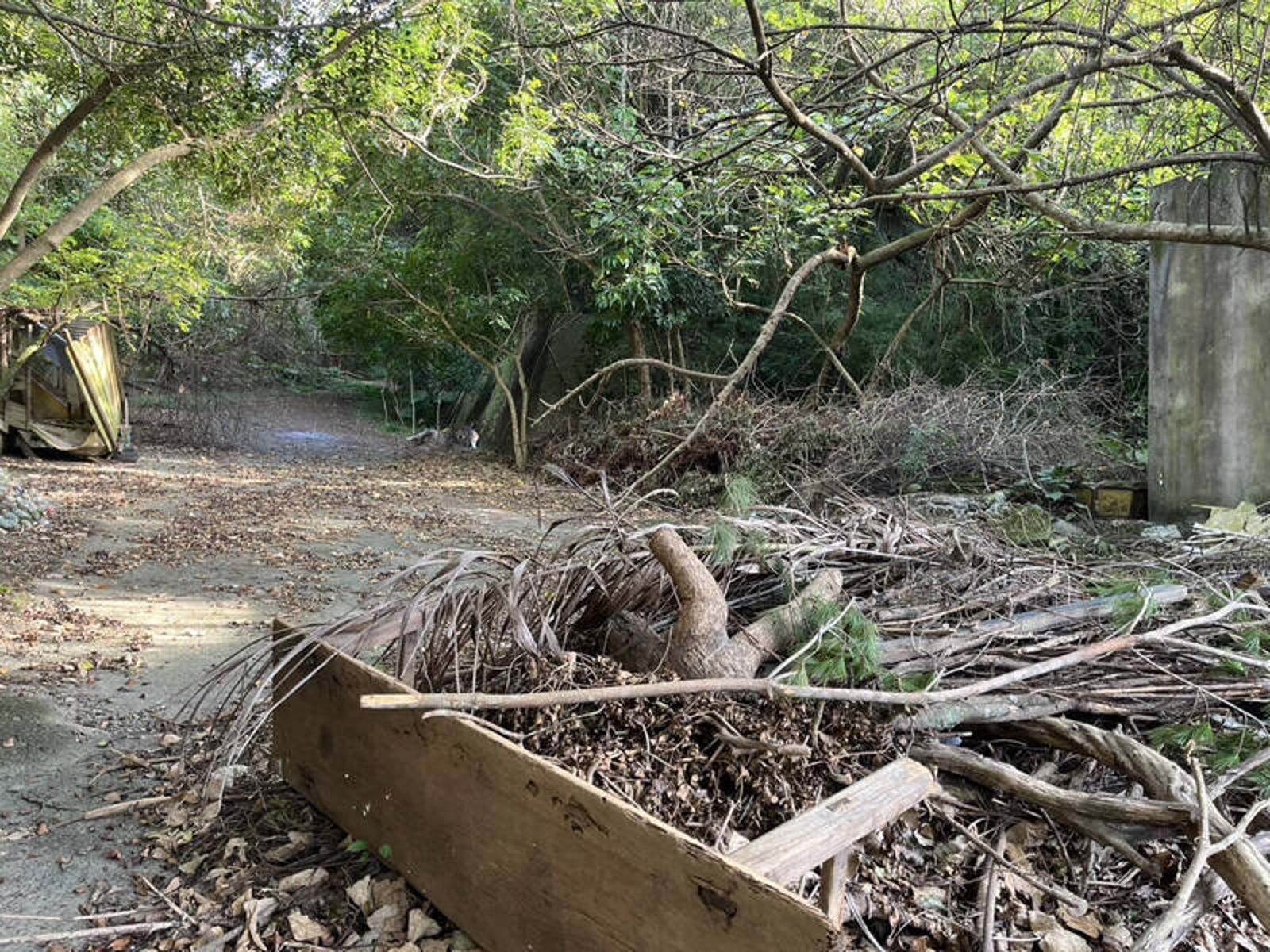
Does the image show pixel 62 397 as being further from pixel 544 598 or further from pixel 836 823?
pixel 836 823

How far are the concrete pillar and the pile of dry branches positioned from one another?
325 centimetres

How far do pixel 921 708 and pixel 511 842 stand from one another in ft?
3.61

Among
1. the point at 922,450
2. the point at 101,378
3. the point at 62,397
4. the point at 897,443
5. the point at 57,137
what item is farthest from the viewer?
the point at 101,378

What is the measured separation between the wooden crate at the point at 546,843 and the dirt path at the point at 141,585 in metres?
0.79

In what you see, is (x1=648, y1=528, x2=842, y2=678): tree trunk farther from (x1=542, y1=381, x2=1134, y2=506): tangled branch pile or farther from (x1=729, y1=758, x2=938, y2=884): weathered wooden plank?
(x1=542, y1=381, x2=1134, y2=506): tangled branch pile

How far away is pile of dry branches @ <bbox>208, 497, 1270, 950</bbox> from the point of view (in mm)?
2014

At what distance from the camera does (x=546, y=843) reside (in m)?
1.88

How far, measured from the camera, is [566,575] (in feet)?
9.18

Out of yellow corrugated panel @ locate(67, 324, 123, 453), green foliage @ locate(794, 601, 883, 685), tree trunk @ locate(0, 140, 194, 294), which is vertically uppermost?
tree trunk @ locate(0, 140, 194, 294)

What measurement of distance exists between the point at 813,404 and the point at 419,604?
799 cm

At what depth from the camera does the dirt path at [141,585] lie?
9.20ft

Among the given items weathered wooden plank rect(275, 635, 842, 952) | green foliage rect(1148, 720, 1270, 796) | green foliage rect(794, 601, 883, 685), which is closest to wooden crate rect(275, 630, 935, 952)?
weathered wooden plank rect(275, 635, 842, 952)

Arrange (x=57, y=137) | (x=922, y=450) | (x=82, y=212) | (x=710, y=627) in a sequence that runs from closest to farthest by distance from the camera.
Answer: (x=710, y=627), (x=57, y=137), (x=82, y=212), (x=922, y=450)

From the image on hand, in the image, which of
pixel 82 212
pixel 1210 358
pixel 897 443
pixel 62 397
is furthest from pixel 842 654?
pixel 62 397
